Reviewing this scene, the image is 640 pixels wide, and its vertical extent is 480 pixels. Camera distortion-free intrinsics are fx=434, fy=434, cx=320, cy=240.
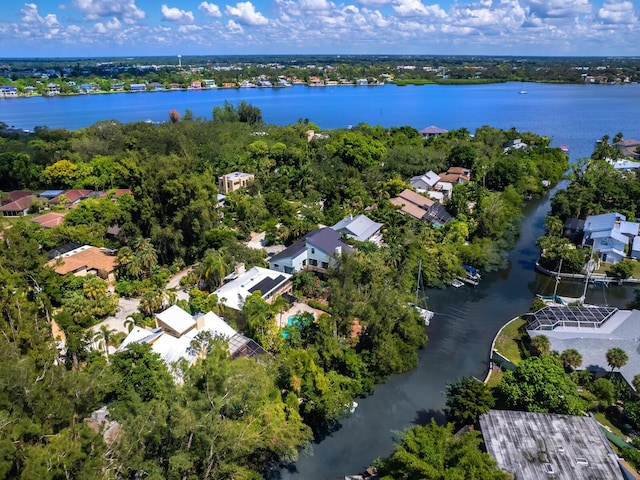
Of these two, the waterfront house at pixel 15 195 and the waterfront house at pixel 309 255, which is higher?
the waterfront house at pixel 309 255

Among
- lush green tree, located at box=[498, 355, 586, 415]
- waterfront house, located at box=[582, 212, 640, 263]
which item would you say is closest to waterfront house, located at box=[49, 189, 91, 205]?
lush green tree, located at box=[498, 355, 586, 415]

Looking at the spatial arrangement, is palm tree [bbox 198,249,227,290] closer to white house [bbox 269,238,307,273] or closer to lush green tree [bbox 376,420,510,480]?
white house [bbox 269,238,307,273]

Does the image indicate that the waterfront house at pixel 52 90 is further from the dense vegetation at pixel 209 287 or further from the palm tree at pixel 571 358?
the palm tree at pixel 571 358

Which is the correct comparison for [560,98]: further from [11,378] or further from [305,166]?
[11,378]

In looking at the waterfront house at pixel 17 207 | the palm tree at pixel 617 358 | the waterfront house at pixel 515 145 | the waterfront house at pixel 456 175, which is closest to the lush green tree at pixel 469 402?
the palm tree at pixel 617 358

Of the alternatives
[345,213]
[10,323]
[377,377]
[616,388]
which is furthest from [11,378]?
[345,213]

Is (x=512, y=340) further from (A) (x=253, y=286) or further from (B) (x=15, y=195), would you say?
(B) (x=15, y=195)
